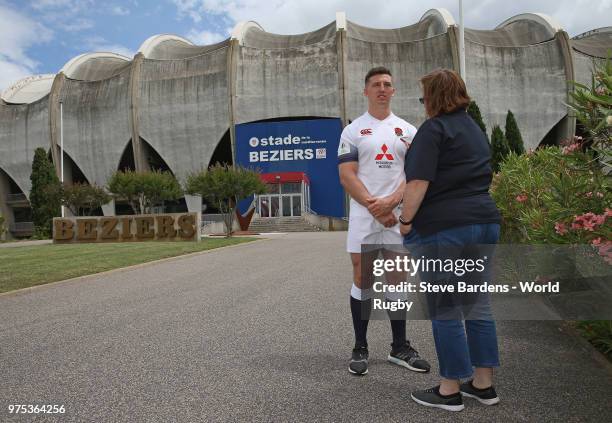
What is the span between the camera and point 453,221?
8.15 feet

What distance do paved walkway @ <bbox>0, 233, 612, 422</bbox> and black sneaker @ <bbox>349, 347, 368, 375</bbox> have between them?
0.06 m

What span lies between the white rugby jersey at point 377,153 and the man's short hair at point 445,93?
0.64 m

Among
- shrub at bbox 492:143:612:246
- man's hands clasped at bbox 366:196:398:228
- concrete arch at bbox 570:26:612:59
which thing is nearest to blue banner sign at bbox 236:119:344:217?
concrete arch at bbox 570:26:612:59

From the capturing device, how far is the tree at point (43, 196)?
1305 inches

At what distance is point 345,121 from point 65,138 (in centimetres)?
2794

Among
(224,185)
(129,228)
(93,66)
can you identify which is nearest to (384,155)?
(129,228)

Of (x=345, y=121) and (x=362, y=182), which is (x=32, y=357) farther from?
(x=345, y=121)

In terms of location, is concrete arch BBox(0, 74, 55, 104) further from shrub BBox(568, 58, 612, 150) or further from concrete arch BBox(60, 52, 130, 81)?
shrub BBox(568, 58, 612, 150)

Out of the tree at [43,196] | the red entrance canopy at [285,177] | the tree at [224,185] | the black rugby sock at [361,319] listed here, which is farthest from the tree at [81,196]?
the black rugby sock at [361,319]

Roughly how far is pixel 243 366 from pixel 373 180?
1.73m

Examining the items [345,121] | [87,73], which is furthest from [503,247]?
[87,73]

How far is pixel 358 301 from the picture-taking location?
135 inches

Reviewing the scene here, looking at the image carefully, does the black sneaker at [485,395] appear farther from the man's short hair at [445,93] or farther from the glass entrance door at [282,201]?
the glass entrance door at [282,201]

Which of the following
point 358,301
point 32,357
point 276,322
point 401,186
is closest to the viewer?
point 401,186
